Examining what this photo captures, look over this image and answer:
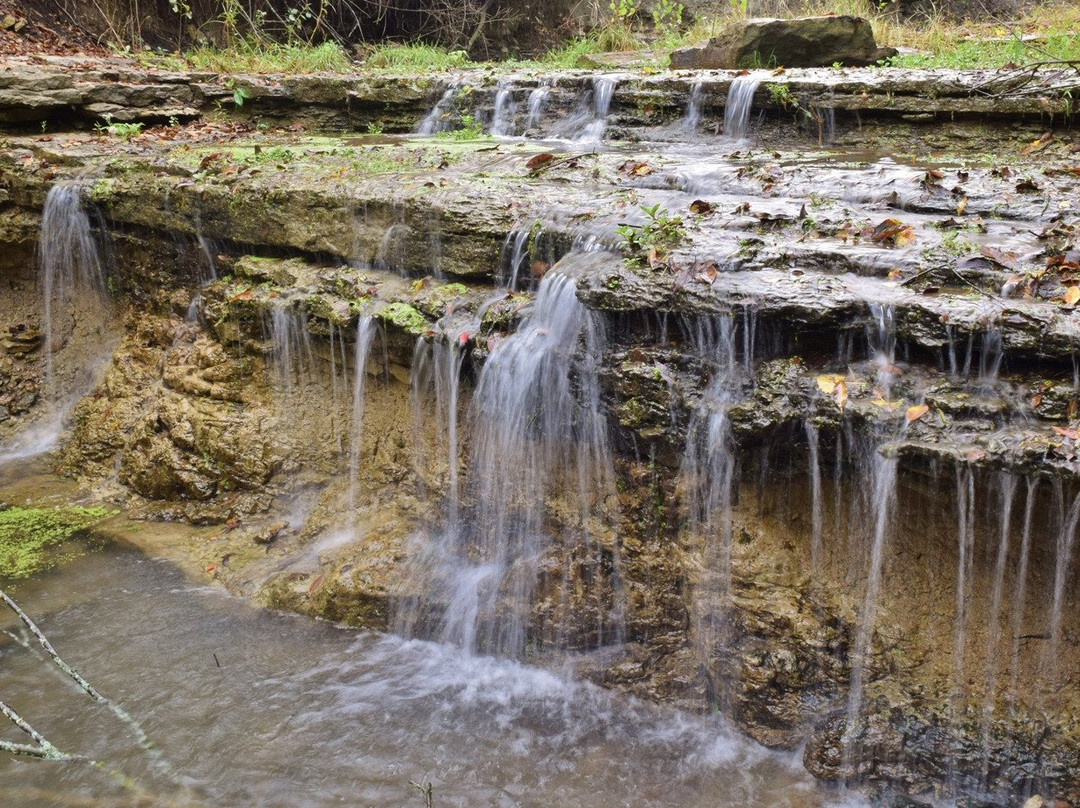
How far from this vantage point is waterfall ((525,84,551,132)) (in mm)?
8750

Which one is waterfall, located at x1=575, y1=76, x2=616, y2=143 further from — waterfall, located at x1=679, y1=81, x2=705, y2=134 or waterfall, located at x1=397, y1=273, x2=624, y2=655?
waterfall, located at x1=397, y1=273, x2=624, y2=655

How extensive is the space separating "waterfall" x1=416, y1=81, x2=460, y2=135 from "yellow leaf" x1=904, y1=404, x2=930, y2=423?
6.87m

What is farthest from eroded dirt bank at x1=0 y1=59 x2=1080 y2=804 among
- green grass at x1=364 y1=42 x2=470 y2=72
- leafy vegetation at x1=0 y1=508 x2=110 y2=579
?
green grass at x1=364 y1=42 x2=470 y2=72

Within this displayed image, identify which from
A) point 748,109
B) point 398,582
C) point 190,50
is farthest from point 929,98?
point 190,50

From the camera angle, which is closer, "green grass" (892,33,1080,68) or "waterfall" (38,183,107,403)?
"waterfall" (38,183,107,403)

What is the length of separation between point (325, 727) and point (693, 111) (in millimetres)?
6514

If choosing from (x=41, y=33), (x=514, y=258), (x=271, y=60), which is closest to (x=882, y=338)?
(x=514, y=258)

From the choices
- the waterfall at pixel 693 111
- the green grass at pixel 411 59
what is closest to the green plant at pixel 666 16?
the green grass at pixel 411 59

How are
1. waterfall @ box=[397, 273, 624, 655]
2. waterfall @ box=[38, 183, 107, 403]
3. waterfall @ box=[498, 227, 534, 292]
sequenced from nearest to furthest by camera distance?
waterfall @ box=[397, 273, 624, 655]
waterfall @ box=[498, 227, 534, 292]
waterfall @ box=[38, 183, 107, 403]

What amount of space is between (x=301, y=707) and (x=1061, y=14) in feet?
42.6

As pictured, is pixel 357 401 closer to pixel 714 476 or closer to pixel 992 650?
pixel 714 476

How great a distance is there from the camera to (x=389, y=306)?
538 cm

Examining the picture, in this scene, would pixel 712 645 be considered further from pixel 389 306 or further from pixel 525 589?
pixel 389 306

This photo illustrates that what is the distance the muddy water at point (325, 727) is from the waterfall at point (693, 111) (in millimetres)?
5606
